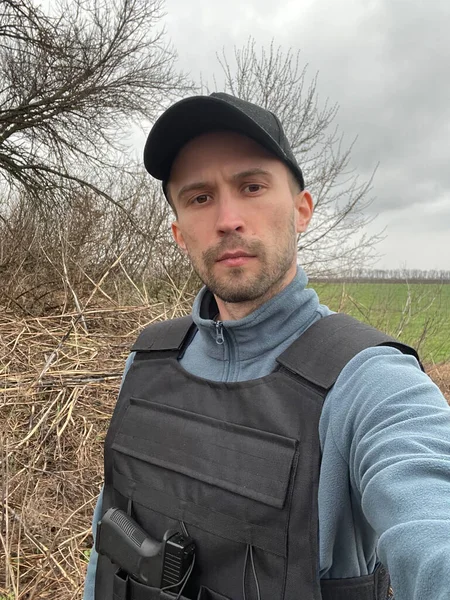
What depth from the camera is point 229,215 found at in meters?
1.31

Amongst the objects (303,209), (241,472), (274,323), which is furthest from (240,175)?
(241,472)

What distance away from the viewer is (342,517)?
94 centimetres

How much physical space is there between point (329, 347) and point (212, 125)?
2.45 ft

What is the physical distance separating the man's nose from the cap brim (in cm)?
19

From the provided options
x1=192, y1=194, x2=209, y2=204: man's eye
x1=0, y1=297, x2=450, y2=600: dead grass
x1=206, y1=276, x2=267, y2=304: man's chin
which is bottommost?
x1=0, y1=297, x2=450, y2=600: dead grass

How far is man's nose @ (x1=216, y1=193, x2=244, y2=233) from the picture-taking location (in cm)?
130

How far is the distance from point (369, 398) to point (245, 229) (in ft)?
2.03

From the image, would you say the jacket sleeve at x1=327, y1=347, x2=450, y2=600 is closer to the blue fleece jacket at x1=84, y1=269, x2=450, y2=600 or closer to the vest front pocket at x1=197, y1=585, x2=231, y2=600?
the blue fleece jacket at x1=84, y1=269, x2=450, y2=600

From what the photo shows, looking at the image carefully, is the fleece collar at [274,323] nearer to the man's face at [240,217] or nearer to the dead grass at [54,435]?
the man's face at [240,217]

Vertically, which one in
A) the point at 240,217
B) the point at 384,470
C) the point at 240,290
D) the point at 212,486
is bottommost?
the point at 212,486

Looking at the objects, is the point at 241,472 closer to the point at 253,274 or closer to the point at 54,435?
the point at 253,274

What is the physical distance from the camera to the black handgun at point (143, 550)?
1127 millimetres

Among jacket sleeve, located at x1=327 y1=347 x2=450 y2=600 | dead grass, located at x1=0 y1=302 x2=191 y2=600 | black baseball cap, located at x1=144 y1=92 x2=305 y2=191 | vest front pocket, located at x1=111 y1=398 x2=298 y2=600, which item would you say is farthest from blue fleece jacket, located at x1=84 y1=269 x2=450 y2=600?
Result: dead grass, located at x1=0 y1=302 x2=191 y2=600

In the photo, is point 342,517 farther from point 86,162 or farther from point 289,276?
point 86,162
